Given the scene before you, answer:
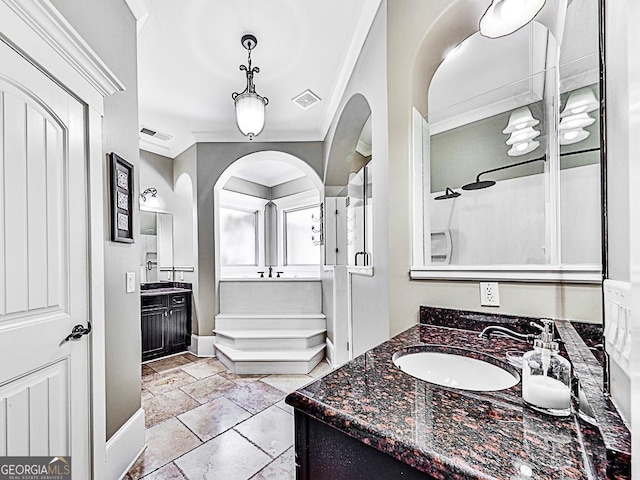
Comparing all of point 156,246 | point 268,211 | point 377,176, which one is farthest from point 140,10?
point 268,211

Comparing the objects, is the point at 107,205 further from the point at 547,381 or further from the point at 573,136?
the point at 573,136

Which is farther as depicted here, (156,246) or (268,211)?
(268,211)

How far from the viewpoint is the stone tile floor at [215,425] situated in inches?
71.3

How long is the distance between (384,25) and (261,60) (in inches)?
45.3

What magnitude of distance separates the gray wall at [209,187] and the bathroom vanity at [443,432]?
3475mm

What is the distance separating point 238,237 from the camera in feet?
18.3

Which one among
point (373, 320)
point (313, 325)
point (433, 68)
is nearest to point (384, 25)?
point (433, 68)

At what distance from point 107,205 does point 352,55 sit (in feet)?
6.73

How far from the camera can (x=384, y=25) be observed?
193 centimetres

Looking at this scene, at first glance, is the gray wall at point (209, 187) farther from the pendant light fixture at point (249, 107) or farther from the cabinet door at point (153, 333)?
the pendant light fixture at point (249, 107)

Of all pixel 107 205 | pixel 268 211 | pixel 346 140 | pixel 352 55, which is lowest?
→ pixel 107 205

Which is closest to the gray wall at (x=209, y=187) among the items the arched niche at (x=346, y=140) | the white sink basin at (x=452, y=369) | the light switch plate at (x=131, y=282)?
the arched niche at (x=346, y=140)

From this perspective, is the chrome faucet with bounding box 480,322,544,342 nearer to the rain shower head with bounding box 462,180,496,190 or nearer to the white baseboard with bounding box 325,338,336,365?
the rain shower head with bounding box 462,180,496,190

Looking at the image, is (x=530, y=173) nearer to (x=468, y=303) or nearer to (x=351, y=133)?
(x=468, y=303)
